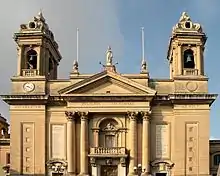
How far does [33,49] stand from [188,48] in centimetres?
1437

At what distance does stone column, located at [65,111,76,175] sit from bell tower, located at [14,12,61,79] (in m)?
4.72

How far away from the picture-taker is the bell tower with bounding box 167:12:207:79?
204ft

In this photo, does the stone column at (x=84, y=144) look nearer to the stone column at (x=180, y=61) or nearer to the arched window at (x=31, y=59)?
the arched window at (x=31, y=59)

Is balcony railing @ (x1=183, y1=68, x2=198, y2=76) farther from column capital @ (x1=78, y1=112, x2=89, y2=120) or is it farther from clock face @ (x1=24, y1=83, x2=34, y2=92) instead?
clock face @ (x1=24, y1=83, x2=34, y2=92)

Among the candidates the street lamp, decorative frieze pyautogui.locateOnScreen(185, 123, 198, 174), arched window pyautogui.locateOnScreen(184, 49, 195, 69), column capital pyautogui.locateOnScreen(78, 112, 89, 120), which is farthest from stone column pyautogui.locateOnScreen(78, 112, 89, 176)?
arched window pyautogui.locateOnScreen(184, 49, 195, 69)

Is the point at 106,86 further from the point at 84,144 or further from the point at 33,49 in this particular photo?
the point at 33,49

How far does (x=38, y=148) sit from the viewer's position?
61125 millimetres

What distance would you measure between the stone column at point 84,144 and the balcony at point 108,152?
62 centimetres

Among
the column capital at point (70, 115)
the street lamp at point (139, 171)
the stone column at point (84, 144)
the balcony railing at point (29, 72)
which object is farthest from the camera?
the balcony railing at point (29, 72)

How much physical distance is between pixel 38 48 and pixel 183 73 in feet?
44.5

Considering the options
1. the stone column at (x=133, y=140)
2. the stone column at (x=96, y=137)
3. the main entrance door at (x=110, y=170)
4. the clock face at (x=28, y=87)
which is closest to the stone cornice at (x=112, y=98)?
the clock face at (x=28, y=87)

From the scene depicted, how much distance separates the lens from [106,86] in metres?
61.8

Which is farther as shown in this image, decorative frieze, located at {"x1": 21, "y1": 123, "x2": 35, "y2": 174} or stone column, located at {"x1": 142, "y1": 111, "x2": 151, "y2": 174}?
decorative frieze, located at {"x1": 21, "y1": 123, "x2": 35, "y2": 174}

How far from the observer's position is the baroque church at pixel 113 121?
6034 centimetres
